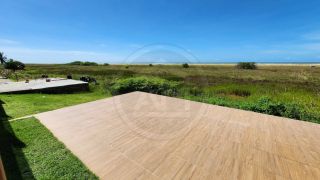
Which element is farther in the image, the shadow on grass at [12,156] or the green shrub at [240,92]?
the green shrub at [240,92]

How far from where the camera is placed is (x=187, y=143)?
13.4 ft

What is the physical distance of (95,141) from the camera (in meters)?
4.24

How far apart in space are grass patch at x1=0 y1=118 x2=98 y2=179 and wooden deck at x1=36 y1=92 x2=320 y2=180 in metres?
0.19

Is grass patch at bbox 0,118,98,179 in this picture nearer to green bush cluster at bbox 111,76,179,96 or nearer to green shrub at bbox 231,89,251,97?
green bush cluster at bbox 111,76,179,96

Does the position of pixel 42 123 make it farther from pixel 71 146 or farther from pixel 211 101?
pixel 211 101

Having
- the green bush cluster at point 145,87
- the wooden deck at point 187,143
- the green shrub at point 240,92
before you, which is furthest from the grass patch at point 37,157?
the green shrub at point 240,92

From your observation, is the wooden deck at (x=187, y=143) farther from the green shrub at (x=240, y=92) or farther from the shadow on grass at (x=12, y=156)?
the green shrub at (x=240, y=92)

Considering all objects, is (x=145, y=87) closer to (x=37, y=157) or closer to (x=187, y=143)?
(x=187, y=143)

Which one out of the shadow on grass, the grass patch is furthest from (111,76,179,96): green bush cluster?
the shadow on grass

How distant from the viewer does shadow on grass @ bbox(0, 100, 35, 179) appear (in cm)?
318

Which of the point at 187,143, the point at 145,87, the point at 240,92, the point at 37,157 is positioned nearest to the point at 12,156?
the point at 37,157

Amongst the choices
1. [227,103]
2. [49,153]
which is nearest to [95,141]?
[49,153]

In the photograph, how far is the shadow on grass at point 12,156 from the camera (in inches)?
125

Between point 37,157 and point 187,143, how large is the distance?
10.3ft
